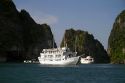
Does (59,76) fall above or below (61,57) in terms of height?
below

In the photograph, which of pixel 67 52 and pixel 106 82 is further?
pixel 67 52

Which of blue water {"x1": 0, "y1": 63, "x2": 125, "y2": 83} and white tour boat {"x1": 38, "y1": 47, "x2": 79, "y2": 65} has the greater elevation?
white tour boat {"x1": 38, "y1": 47, "x2": 79, "y2": 65}

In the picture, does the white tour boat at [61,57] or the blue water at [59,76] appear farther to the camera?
the white tour boat at [61,57]

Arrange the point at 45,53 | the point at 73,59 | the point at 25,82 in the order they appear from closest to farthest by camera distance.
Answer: the point at 25,82 → the point at 73,59 → the point at 45,53

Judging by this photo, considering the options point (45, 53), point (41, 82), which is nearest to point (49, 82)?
point (41, 82)

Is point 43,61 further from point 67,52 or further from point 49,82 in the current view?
point 49,82

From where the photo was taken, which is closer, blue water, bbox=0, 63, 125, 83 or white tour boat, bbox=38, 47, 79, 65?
blue water, bbox=0, 63, 125, 83

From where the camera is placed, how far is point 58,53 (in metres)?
169

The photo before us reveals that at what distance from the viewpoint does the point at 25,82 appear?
181ft

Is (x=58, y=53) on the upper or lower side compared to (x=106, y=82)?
upper

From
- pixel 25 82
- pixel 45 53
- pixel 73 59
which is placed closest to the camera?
pixel 25 82

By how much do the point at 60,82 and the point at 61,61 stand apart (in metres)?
110

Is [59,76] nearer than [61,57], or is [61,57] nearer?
[59,76]

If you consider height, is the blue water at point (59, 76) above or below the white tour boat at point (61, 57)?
below
